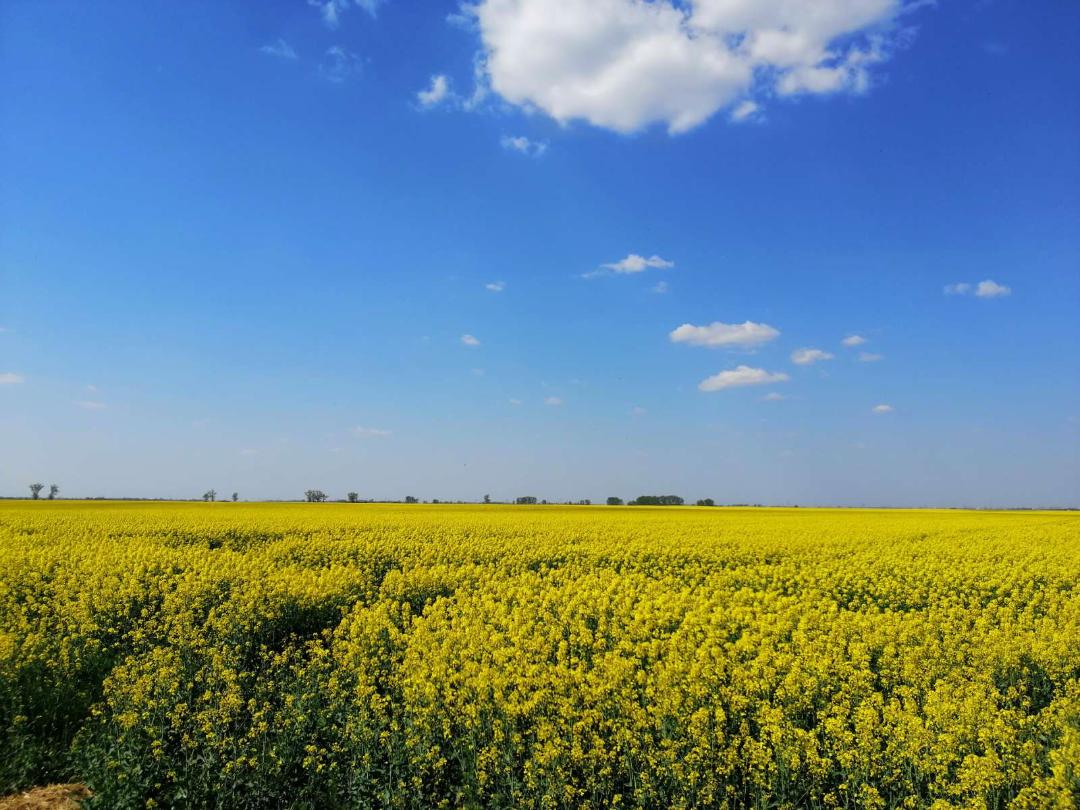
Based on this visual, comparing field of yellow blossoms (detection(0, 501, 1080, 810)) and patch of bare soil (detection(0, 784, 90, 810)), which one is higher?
field of yellow blossoms (detection(0, 501, 1080, 810))

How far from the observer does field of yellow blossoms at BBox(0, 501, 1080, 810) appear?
5.43 m

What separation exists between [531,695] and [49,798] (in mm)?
4956

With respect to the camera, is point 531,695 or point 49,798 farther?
point 531,695

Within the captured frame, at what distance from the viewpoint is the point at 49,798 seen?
626 centimetres

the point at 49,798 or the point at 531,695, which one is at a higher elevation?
the point at 531,695

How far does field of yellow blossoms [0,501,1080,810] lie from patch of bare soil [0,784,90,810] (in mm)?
213

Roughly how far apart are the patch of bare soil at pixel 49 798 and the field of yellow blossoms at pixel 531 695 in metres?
0.21

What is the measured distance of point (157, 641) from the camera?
10.3 m

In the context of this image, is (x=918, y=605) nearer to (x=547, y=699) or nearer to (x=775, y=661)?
(x=775, y=661)

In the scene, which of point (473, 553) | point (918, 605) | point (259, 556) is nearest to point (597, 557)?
point (473, 553)

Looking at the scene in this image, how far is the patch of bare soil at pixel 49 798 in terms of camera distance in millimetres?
6086

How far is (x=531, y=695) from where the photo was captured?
6.53 m

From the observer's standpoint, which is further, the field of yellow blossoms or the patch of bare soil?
the patch of bare soil

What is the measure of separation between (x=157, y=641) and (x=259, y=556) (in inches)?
249
